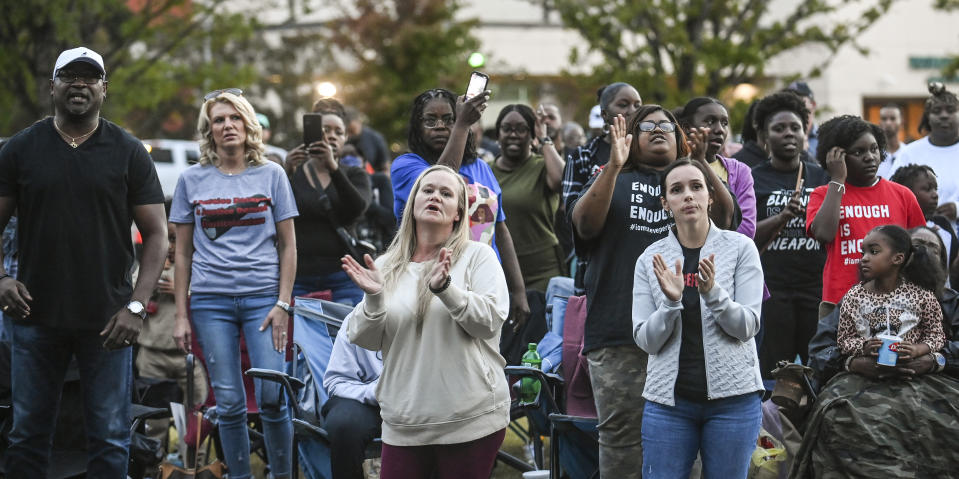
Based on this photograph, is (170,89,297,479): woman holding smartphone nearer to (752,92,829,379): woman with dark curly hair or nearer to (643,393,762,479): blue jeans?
(643,393,762,479): blue jeans

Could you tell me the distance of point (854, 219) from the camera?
6.28m

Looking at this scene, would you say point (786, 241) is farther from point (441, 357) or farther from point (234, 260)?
point (234, 260)

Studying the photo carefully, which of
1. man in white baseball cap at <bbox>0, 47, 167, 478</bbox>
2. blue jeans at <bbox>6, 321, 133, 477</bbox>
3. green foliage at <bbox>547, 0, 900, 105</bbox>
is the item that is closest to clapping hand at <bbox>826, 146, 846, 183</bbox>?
man in white baseball cap at <bbox>0, 47, 167, 478</bbox>

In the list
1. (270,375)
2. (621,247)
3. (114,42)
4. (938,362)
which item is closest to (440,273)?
(621,247)

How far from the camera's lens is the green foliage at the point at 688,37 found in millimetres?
17609

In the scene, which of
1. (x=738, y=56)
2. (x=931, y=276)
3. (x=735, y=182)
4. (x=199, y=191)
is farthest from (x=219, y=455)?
(x=738, y=56)

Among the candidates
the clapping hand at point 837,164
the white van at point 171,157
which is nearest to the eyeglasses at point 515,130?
the clapping hand at point 837,164

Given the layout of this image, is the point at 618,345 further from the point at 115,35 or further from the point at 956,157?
the point at 115,35

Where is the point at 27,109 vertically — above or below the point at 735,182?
above

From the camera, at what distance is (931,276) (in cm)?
554

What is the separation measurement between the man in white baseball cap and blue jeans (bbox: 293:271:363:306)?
73.5 inches

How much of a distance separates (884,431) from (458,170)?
252 centimetres

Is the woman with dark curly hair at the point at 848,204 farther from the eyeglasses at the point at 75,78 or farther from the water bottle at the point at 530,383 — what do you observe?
the eyeglasses at the point at 75,78

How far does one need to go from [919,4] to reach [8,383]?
29.9 meters
